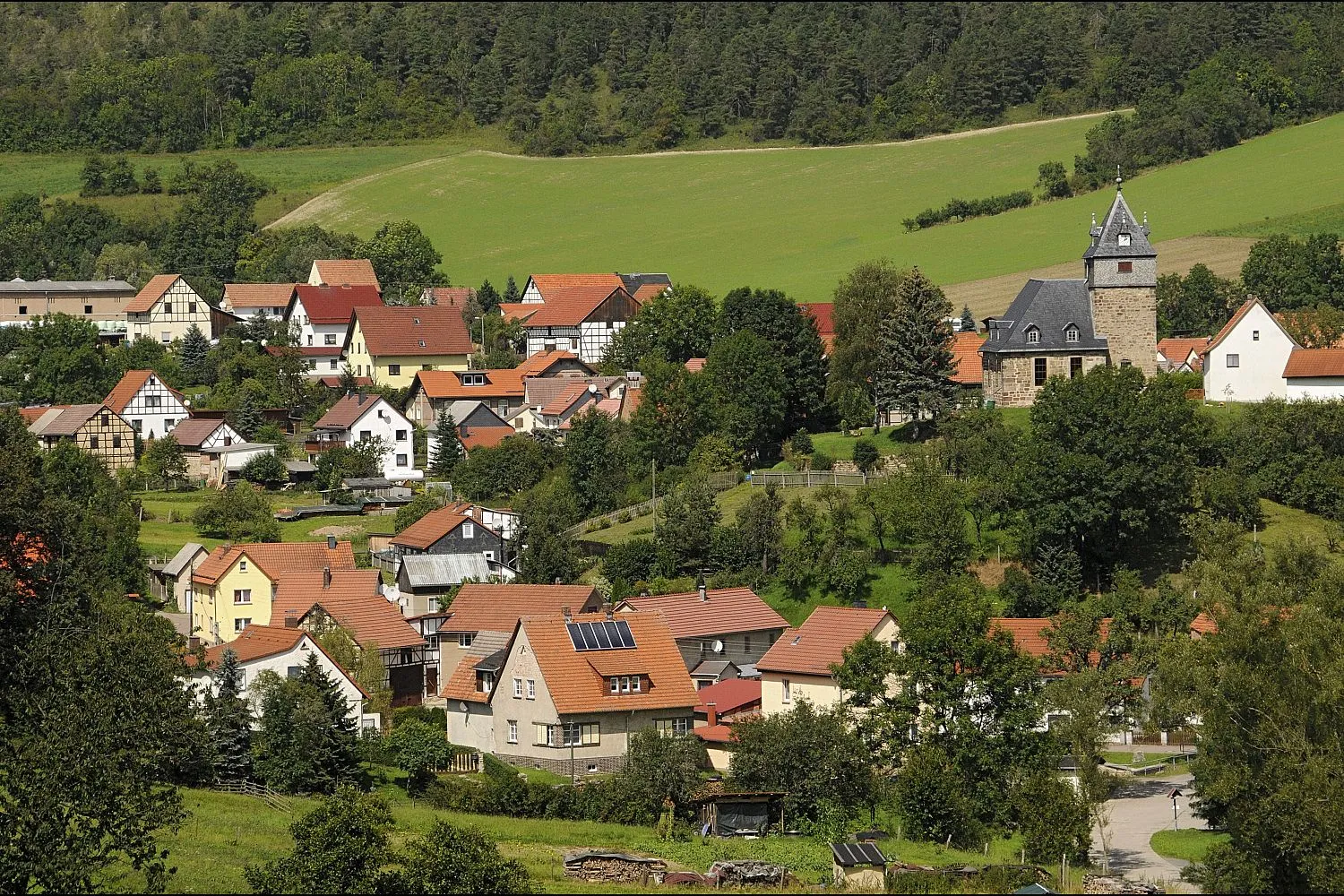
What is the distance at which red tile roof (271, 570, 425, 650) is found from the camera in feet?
205

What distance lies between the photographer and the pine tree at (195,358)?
10938 cm

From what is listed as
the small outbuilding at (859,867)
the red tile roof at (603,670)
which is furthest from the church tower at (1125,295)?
the small outbuilding at (859,867)

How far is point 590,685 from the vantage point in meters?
54.7

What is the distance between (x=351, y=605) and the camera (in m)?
64.0

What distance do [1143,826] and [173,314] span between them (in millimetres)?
85016

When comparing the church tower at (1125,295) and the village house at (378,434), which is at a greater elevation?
the church tower at (1125,295)

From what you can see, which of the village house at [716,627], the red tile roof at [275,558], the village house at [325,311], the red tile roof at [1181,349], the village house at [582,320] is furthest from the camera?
the village house at [325,311]

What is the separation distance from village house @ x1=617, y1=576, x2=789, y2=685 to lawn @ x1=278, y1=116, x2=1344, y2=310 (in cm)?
5417

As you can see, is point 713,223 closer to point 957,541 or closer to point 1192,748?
point 957,541

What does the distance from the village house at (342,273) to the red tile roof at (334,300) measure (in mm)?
6685

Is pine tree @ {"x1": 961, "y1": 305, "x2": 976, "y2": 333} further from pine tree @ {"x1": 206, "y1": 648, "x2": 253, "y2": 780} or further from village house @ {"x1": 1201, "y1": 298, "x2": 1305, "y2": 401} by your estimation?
pine tree @ {"x1": 206, "y1": 648, "x2": 253, "y2": 780}

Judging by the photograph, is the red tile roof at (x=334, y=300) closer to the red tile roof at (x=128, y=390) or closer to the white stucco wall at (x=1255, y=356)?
the red tile roof at (x=128, y=390)

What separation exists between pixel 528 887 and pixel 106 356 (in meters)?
82.4

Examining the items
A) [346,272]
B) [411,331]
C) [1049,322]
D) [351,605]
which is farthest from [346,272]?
[351,605]
